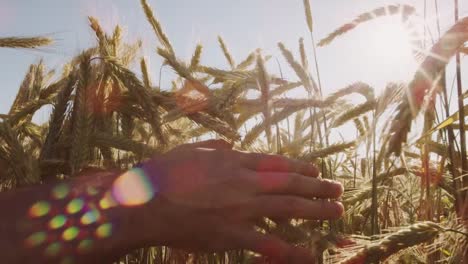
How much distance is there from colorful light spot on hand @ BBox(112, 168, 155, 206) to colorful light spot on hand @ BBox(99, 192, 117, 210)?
0.04 feet

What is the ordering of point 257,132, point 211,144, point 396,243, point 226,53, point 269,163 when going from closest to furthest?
1. point 396,243
2. point 269,163
3. point 211,144
4. point 257,132
5. point 226,53

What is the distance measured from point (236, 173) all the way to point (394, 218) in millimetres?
1525

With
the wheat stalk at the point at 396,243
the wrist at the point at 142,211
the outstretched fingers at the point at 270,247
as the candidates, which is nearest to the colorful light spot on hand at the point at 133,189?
the wrist at the point at 142,211

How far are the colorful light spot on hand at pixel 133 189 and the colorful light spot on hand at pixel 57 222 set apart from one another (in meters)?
0.12

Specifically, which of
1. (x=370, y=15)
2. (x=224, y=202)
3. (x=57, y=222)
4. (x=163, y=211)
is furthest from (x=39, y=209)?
(x=370, y=15)

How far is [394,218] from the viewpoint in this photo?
2234mm

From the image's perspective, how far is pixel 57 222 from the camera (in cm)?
97

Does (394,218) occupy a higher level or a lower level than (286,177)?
lower

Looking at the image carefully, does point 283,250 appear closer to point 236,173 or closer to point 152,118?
point 236,173

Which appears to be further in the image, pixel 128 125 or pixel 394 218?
pixel 394 218

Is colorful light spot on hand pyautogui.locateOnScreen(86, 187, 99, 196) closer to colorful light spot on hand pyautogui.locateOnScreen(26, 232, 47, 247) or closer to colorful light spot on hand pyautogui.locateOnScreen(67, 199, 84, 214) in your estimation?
colorful light spot on hand pyautogui.locateOnScreen(67, 199, 84, 214)

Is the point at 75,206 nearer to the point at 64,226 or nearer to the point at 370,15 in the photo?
the point at 64,226

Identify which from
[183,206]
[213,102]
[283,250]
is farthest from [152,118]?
[283,250]

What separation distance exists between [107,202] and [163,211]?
5.5 inches
